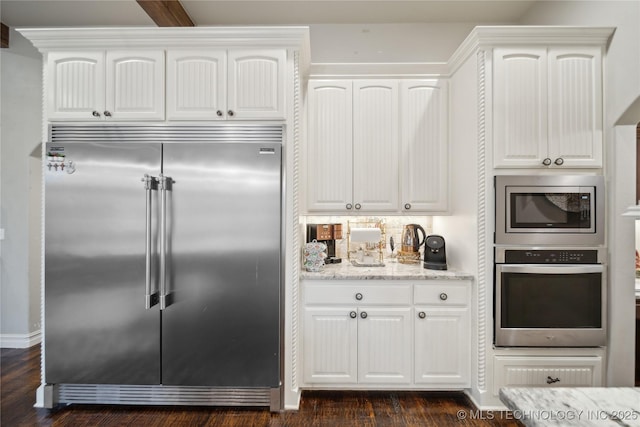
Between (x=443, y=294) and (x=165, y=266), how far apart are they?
6.12ft

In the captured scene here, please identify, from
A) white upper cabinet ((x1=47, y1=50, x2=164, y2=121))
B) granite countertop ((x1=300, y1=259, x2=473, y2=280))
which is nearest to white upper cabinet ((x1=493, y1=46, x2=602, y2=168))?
granite countertop ((x1=300, y1=259, x2=473, y2=280))

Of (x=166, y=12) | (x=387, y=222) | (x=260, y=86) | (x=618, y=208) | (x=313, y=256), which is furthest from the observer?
(x=387, y=222)

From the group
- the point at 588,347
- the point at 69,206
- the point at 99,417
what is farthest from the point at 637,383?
the point at 69,206

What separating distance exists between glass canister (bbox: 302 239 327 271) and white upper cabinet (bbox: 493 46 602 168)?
134 cm

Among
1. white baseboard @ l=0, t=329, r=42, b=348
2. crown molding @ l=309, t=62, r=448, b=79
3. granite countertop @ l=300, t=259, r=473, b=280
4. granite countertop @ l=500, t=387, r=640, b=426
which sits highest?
crown molding @ l=309, t=62, r=448, b=79

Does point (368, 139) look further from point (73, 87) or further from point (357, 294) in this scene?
point (73, 87)

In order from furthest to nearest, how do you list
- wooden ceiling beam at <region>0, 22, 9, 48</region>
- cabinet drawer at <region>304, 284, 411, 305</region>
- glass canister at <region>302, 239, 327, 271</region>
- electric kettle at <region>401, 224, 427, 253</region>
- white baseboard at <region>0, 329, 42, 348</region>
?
1. white baseboard at <region>0, 329, 42, 348</region>
2. wooden ceiling beam at <region>0, 22, 9, 48</region>
3. electric kettle at <region>401, 224, 427, 253</region>
4. glass canister at <region>302, 239, 327, 271</region>
5. cabinet drawer at <region>304, 284, 411, 305</region>

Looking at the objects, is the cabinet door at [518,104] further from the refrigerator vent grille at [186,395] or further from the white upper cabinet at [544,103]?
the refrigerator vent grille at [186,395]

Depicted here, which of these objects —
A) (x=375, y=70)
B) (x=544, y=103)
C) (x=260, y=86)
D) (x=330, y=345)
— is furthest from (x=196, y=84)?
(x=544, y=103)

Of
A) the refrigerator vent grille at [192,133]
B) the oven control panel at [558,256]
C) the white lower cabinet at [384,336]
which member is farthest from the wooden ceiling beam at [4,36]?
the oven control panel at [558,256]

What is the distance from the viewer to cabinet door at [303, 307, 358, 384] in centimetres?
238

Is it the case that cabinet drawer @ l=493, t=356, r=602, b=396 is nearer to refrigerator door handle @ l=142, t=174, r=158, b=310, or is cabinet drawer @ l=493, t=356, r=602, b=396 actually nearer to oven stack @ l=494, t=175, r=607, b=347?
oven stack @ l=494, t=175, r=607, b=347

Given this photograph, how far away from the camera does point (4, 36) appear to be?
322 cm

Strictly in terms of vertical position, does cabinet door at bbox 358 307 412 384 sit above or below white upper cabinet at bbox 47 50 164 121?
below
